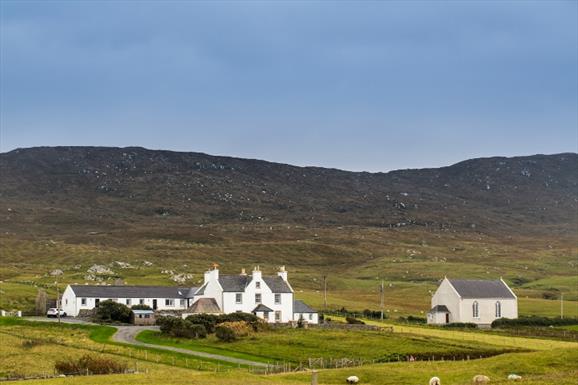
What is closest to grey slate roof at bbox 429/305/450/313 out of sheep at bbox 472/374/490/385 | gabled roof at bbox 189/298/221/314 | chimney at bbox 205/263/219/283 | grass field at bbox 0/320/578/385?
chimney at bbox 205/263/219/283

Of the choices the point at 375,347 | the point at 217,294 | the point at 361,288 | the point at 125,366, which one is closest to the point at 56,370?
the point at 125,366

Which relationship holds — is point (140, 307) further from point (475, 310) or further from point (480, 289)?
point (480, 289)

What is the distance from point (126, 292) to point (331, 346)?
→ 166 ft

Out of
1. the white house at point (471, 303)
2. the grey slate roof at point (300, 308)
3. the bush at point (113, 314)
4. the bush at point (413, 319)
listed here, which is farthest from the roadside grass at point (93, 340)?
the white house at point (471, 303)

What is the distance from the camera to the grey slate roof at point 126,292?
4852 inches

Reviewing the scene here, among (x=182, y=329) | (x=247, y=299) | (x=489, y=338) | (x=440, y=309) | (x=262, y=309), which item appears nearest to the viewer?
(x=489, y=338)

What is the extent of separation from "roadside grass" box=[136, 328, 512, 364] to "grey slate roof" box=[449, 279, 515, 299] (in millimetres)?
33102

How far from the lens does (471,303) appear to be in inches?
4865

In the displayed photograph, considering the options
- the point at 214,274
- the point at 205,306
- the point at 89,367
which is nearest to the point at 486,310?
the point at 214,274

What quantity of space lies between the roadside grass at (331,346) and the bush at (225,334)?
715 mm

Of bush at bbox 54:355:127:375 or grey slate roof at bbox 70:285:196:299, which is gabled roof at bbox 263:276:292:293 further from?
bush at bbox 54:355:127:375

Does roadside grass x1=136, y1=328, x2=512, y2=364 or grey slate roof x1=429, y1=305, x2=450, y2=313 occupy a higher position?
grey slate roof x1=429, y1=305, x2=450, y2=313

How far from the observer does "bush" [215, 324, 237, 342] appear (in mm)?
89188

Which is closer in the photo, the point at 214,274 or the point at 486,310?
the point at 214,274
